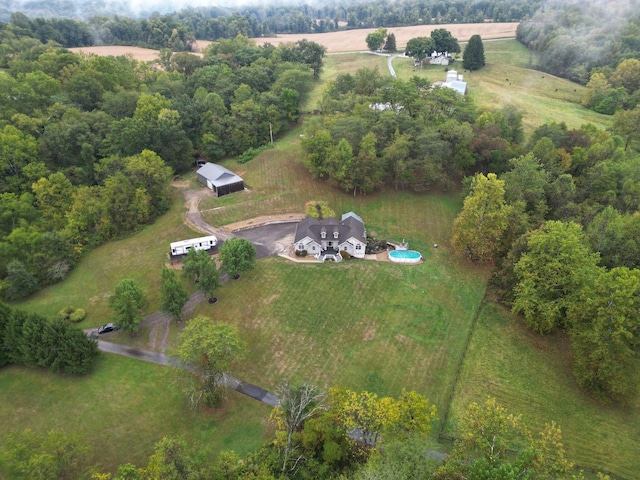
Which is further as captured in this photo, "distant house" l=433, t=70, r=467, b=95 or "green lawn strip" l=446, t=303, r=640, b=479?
"distant house" l=433, t=70, r=467, b=95

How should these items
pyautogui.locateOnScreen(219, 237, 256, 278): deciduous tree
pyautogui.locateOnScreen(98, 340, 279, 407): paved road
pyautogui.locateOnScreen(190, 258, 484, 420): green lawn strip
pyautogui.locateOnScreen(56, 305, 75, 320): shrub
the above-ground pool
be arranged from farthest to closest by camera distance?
the above-ground pool < pyautogui.locateOnScreen(219, 237, 256, 278): deciduous tree < pyautogui.locateOnScreen(56, 305, 75, 320): shrub < pyautogui.locateOnScreen(190, 258, 484, 420): green lawn strip < pyautogui.locateOnScreen(98, 340, 279, 407): paved road

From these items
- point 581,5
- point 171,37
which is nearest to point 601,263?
point 581,5

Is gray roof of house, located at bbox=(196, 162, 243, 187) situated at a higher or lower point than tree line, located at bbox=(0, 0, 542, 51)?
lower

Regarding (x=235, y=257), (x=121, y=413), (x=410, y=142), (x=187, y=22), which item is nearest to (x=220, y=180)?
(x=235, y=257)

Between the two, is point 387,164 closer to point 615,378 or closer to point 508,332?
point 508,332

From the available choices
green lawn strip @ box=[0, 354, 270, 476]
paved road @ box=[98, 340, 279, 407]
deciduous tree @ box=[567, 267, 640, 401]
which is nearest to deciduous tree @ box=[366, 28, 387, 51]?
deciduous tree @ box=[567, 267, 640, 401]

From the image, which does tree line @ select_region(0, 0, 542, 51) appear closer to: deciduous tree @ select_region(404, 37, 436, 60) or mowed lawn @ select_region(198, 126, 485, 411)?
deciduous tree @ select_region(404, 37, 436, 60)

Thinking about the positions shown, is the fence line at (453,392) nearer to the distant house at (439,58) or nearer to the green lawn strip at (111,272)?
the green lawn strip at (111,272)
